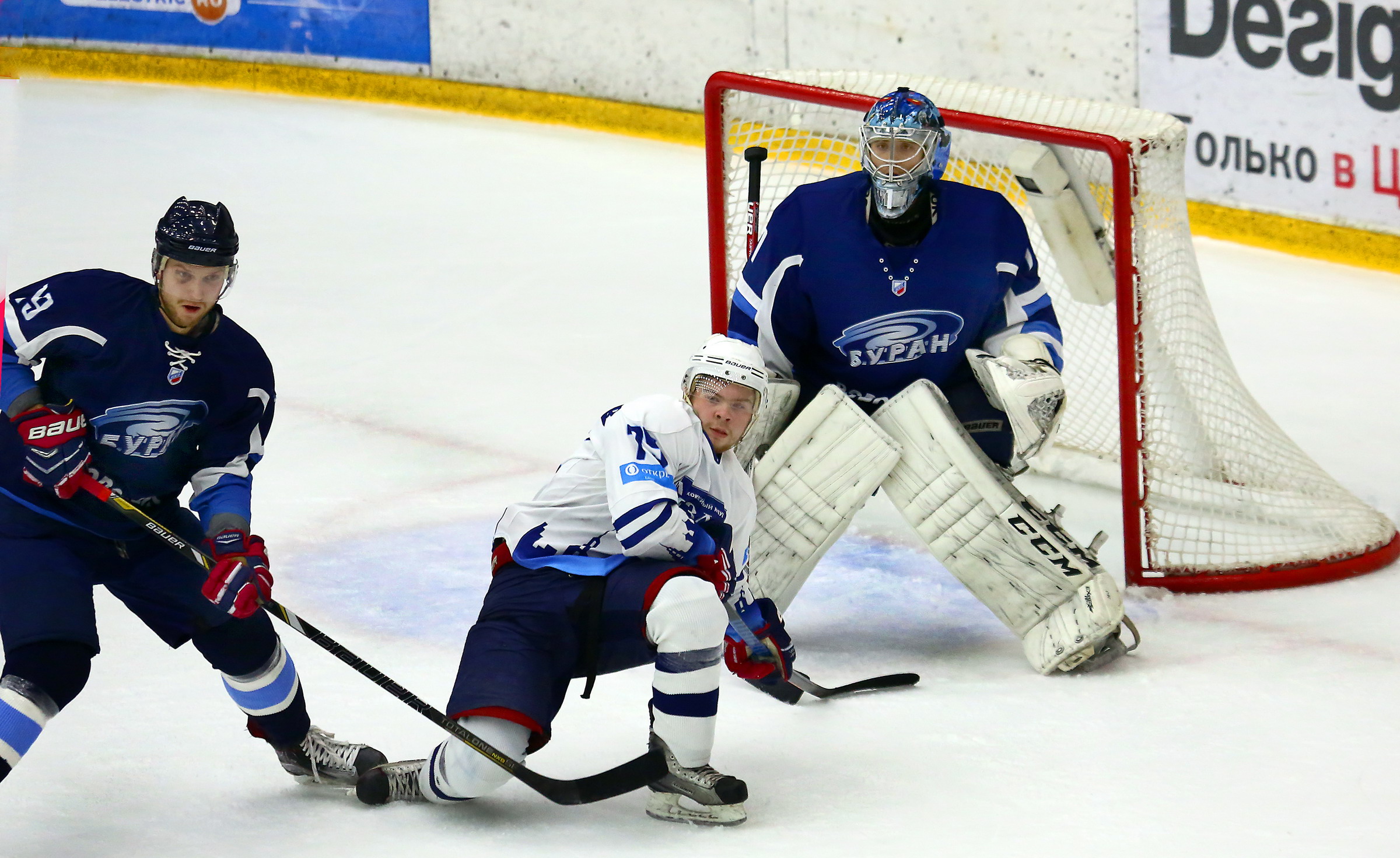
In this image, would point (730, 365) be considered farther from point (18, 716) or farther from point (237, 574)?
point (18, 716)

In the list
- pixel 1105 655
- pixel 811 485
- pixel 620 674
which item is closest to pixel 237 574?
pixel 620 674

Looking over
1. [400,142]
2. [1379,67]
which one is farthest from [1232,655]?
[400,142]

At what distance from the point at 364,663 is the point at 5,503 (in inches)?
21.9

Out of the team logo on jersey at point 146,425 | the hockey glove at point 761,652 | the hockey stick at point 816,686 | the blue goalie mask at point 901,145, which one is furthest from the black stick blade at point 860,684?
the team logo on jersey at point 146,425

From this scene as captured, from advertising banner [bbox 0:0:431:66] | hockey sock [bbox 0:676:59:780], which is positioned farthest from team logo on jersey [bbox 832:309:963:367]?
advertising banner [bbox 0:0:431:66]

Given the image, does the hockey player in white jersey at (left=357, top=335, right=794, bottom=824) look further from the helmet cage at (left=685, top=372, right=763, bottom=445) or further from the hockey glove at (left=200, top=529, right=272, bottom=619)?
the hockey glove at (left=200, top=529, right=272, bottom=619)

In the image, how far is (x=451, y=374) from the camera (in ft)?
16.3

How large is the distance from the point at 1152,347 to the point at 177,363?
78.8 inches

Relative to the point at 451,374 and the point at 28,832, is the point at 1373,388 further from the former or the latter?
the point at 28,832

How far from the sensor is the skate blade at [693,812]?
244 centimetres

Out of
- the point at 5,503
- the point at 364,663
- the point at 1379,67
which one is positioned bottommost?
the point at 364,663

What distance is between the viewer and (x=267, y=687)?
2.54 metres

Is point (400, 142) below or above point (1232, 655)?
above

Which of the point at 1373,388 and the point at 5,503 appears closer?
the point at 5,503
